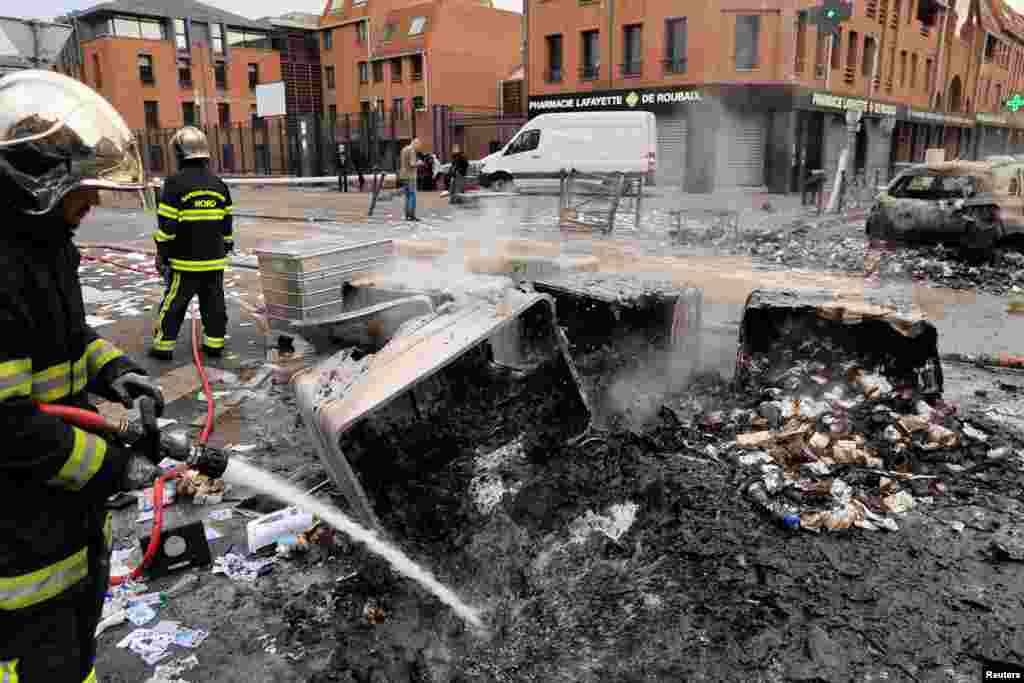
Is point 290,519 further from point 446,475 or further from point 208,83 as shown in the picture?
point 208,83

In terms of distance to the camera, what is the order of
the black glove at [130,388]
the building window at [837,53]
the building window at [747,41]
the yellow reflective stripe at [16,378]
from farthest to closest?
the building window at [837,53]
the building window at [747,41]
the black glove at [130,388]
the yellow reflective stripe at [16,378]

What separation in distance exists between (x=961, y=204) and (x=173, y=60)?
160ft

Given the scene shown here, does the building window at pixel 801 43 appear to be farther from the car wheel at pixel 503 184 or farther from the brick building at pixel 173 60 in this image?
the brick building at pixel 173 60

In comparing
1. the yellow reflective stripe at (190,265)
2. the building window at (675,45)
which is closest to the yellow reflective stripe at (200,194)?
the yellow reflective stripe at (190,265)

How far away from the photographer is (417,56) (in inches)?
1553

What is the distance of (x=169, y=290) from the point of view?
5.82 metres

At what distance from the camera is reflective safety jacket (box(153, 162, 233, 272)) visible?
5.65 metres

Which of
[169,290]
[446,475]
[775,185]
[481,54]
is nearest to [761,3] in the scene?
[775,185]

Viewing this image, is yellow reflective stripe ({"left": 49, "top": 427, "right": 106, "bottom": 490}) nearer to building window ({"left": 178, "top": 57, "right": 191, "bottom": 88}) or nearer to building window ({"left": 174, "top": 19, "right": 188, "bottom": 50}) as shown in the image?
building window ({"left": 178, "top": 57, "right": 191, "bottom": 88})

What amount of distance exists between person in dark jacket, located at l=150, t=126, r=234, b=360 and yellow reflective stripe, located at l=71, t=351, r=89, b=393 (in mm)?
3894

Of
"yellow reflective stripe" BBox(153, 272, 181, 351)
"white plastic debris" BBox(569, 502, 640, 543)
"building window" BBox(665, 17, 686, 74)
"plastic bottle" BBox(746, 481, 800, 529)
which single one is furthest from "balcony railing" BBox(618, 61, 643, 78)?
"white plastic debris" BBox(569, 502, 640, 543)

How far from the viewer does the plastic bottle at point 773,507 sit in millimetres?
3416

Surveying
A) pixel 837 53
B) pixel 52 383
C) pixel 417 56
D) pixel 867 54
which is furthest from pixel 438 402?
pixel 417 56

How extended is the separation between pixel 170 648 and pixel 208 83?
5247 cm
